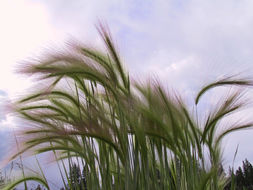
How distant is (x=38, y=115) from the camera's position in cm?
176

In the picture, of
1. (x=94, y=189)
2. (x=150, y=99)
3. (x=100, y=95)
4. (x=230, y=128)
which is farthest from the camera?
(x=230, y=128)

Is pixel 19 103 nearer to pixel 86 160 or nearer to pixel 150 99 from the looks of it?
pixel 86 160

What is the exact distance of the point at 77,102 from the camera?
170cm

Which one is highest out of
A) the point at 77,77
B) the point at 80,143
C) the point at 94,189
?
the point at 77,77

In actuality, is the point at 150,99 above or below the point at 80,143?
above

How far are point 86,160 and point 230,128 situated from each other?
3.64 ft

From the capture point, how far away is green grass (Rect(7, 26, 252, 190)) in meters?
1.45

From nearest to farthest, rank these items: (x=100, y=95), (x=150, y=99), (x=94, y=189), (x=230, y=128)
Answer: (x=94, y=189) → (x=150, y=99) → (x=100, y=95) → (x=230, y=128)

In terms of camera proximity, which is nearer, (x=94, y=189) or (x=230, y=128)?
(x=94, y=189)

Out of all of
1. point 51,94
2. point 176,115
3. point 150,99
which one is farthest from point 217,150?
point 51,94

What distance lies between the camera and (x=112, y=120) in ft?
4.85

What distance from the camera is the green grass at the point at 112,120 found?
1453 millimetres

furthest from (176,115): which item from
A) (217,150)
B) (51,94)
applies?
(51,94)

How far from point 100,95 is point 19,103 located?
1.62ft
